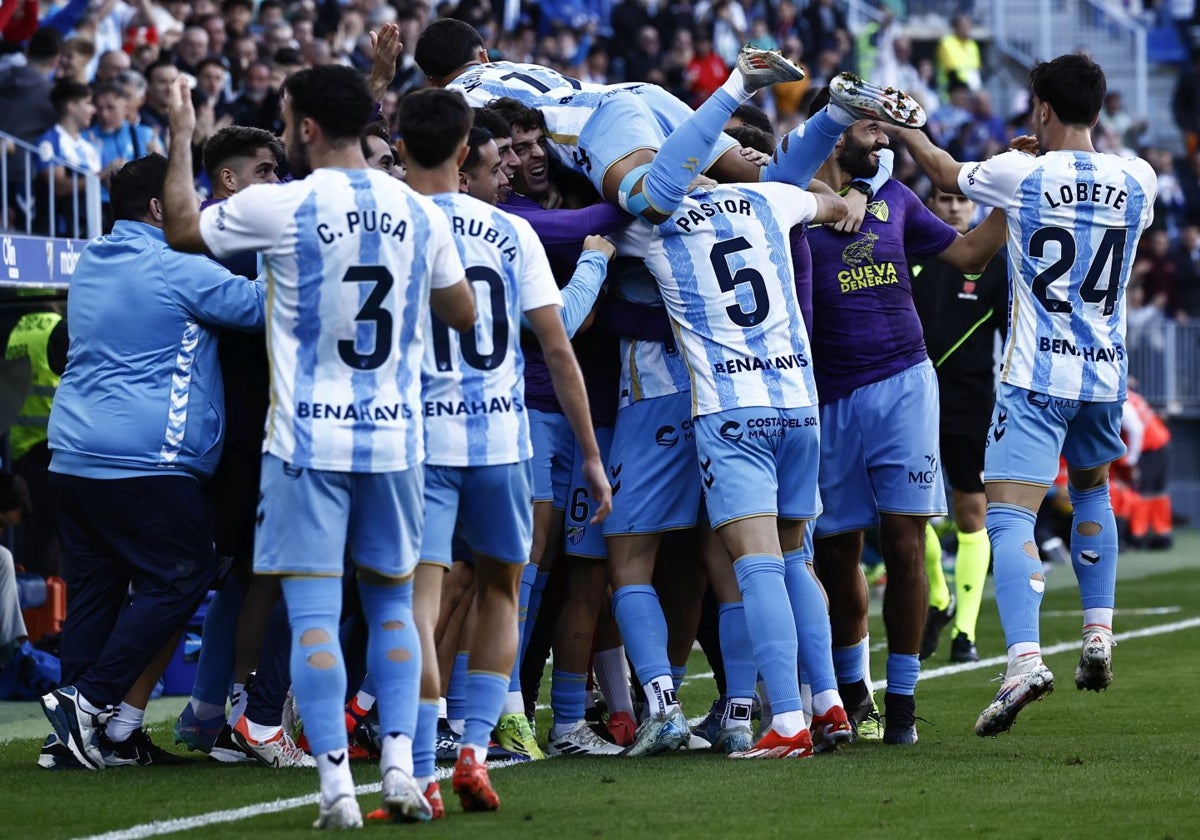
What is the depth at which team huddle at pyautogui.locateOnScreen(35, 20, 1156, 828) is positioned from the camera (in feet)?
17.7

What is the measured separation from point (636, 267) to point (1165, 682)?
144 inches

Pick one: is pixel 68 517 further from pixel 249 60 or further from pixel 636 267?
pixel 249 60

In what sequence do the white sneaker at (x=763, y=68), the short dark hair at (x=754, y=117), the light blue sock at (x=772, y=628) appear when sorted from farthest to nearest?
the short dark hair at (x=754, y=117) → the white sneaker at (x=763, y=68) → the light blue sock at (x=772, y=628)

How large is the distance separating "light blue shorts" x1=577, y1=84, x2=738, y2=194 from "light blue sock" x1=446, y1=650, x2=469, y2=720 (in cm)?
181

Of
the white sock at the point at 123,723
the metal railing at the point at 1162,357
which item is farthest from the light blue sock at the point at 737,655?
the metal railing at the point at 1162,357

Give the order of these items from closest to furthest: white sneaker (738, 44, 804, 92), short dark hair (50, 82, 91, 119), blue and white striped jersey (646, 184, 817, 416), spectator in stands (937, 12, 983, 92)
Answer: white sneaker (738, 44, 804, 92)
blue and white striped jersey (646, 184, 817, 416)
short dark hair (50, 82, 91, 119)
spectator in stands (937, 12, 983, 92)

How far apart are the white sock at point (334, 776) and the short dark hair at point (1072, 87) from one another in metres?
3.69

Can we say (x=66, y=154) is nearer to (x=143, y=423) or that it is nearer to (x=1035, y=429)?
(x=143, y=423)

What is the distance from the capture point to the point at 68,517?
7.31m

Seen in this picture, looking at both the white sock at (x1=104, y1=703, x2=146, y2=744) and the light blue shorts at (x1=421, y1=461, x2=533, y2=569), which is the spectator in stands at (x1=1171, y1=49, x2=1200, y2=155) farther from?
the light blue shorts at (x1=421, y1=461, x2=533, y2=569)

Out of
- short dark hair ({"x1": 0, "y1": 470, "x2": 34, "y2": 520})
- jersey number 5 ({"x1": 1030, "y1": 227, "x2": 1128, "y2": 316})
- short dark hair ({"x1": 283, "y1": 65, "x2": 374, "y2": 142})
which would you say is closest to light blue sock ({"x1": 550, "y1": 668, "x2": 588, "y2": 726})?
jersey number 5 ({"x1": 1030, "y1": 227, "x2": 1128, "y2": 316})

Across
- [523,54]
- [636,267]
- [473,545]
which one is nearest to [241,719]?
[473,545]

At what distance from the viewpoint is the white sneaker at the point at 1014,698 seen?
271 inches

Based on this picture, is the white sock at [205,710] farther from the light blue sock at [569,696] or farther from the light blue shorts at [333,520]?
the light blue shorts at [333,520]
